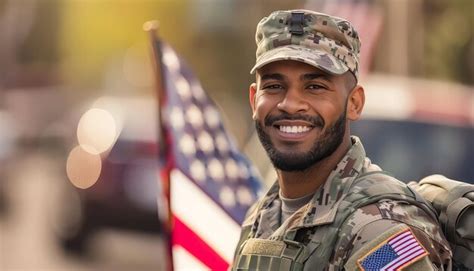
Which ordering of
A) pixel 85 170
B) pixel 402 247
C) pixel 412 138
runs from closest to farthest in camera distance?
pixel 402 247 → pixel 412 138 → pixel 85 170

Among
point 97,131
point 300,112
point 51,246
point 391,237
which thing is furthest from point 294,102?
point 97,131

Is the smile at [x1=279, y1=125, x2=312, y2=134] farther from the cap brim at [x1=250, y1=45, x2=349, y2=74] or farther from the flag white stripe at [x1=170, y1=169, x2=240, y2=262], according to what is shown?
the flag white stripe at [x1=170, y1=169, x2=240, y2=262]

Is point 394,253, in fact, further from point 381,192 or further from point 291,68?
point 291,68

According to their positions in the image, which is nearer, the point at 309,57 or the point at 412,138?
the point at 309,57

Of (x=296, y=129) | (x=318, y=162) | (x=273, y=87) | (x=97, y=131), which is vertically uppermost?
(x=273, y=87)

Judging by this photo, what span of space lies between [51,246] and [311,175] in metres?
10.1

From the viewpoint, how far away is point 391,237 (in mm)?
3102

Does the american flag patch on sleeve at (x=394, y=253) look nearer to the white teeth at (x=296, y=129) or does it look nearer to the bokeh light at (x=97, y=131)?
the white teeth at (x=296, y=129)

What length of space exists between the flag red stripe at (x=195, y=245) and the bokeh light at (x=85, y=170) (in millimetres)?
7484

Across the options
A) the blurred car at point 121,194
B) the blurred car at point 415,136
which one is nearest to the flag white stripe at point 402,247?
the blurred car at point 415,136

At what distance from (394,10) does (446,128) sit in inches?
386

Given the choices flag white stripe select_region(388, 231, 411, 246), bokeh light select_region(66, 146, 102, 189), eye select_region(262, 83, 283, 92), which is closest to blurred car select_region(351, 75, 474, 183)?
bokeh light select_region(66, 146, 102, 189)

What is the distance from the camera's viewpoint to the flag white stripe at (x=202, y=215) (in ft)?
15.0

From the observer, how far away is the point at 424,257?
3057 mm
